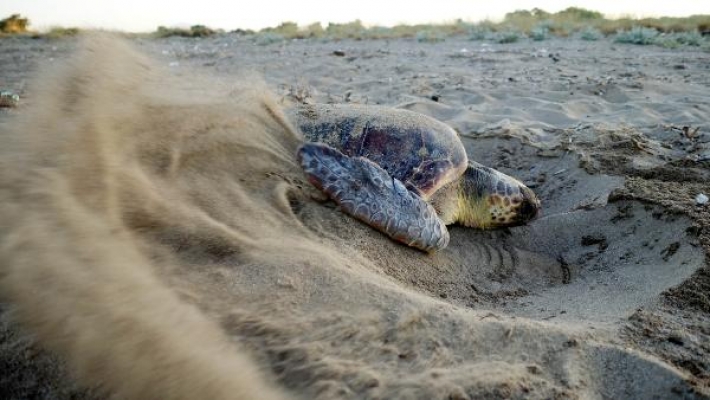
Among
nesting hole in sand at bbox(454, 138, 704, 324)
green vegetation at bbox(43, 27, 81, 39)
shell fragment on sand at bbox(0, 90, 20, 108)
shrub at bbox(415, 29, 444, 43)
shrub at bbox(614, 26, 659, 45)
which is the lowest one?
nesting hole in sand at bbox(454, 138, 704, 324)

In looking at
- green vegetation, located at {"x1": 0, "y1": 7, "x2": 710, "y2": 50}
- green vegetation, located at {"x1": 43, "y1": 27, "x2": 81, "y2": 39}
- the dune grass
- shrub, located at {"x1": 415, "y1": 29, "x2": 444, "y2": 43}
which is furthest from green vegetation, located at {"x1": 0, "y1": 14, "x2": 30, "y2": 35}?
shrub, located at {"x1": 415, "y1": 29, "x2": 444, "y2": 43}

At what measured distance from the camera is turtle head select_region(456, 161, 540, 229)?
2602 millimetres

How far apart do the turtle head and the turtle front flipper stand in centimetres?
52

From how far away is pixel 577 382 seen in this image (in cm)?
113

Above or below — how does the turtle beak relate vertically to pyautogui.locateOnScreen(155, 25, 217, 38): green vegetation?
below

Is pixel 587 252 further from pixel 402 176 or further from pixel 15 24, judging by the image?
pixel 15 24

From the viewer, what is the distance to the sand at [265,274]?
0.86m

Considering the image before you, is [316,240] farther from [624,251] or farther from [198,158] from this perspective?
[624,251]

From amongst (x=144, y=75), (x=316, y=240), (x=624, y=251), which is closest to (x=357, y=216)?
(x=316, y=240)

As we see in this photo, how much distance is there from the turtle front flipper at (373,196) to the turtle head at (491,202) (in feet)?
1.70

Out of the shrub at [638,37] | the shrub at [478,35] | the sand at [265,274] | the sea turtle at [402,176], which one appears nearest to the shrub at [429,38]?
the shrub at [478,35]

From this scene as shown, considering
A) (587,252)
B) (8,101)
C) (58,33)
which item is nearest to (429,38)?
(58,33)

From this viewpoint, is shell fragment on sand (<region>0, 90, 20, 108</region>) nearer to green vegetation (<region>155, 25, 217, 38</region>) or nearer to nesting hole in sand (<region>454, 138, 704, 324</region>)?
nesting hole in sand (<region>454, 138, 704, 324</region>)

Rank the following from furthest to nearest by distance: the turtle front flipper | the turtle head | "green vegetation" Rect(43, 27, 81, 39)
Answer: "green vegetation" Rect(43, 27, 81, 39) → the turtle head → the turtle front flipper
